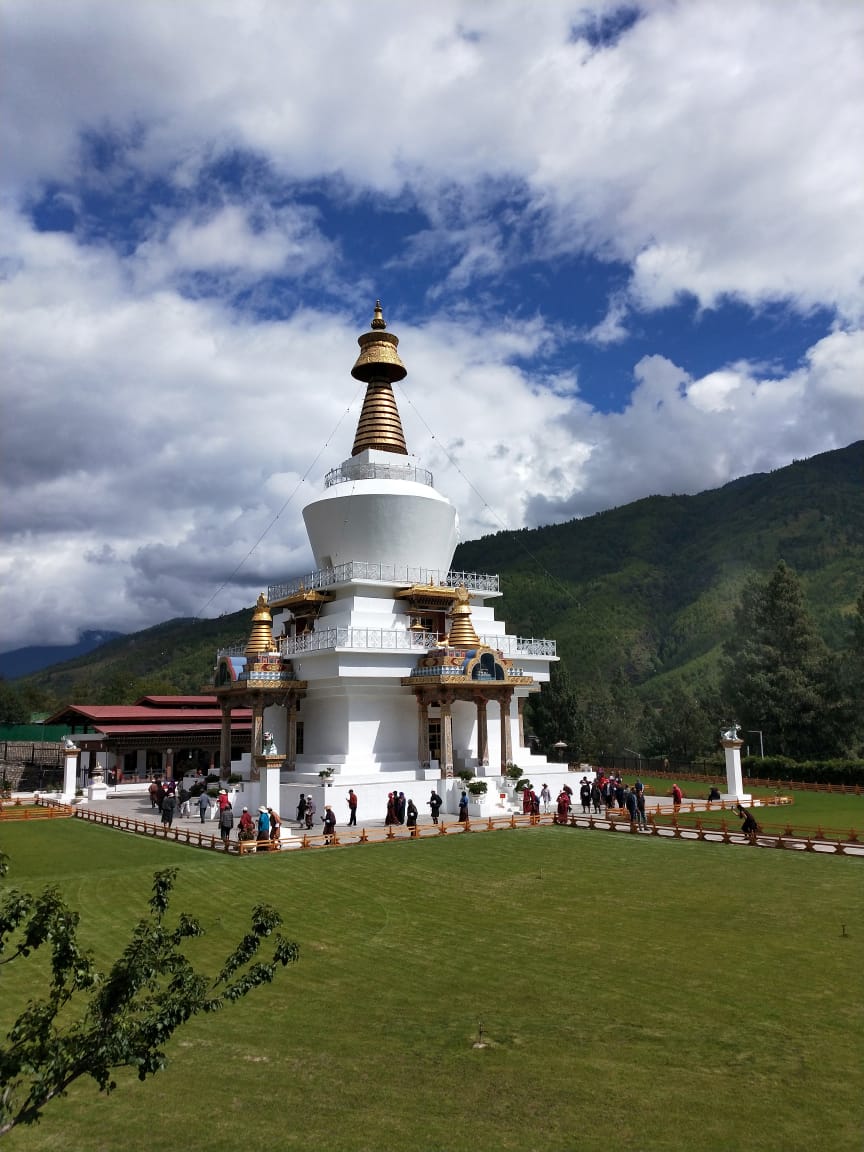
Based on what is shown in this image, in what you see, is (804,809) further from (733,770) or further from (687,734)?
(687,734)

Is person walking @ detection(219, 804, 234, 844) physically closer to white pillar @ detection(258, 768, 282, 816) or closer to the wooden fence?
the wooden fence

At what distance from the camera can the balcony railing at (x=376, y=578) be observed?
34.1 metres

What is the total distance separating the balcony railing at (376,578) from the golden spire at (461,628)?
2.03 metres

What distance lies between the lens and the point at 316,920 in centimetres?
1469

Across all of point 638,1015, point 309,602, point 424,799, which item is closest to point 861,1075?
point 638,1015

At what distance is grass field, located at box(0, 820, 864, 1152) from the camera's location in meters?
7.63

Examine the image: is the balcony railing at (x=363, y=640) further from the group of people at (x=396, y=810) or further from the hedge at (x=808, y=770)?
the hedge at (x=808, y=770)

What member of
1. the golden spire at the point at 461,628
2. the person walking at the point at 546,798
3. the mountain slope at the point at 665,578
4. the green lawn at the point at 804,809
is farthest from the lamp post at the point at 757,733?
the mountain slope at the point at 665,578

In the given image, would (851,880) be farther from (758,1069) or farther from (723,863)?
(758,1069)

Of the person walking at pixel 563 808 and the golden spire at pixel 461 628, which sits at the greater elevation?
the golden spire at pixel 461 628

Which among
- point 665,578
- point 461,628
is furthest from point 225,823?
point 665,578

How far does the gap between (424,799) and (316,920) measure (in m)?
15.2

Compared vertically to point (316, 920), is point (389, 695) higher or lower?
higher

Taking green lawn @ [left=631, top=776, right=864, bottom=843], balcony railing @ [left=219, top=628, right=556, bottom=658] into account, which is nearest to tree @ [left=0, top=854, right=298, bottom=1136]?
green lawn @ [left=631, top=776, right=864, bottom=843]
